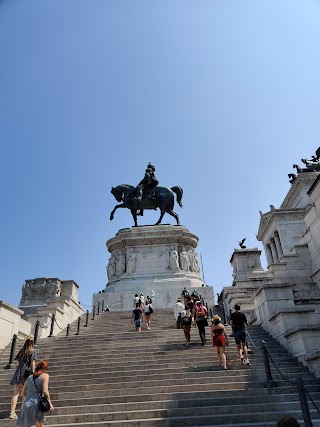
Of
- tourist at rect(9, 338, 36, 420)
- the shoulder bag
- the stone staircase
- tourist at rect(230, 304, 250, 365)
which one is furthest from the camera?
tourist at rect(230, 304, 250, 365)

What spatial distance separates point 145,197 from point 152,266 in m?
6.79

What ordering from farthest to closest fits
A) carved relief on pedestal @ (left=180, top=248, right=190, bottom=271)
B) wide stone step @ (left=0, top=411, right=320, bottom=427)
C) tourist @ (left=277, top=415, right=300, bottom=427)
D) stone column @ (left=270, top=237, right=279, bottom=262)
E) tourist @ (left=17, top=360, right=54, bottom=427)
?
stone column @ (left=270, top=237, right=279, bottom=262), carved relief on pedestal @ (left=180, top=248, right=190, bottom=271), wide stone step @ (left=0, top=411, right=320, bottom=427), tourist @ (left=17, top=360, right=54, bottom=427), tourist @ (left=277, top=415, right=300, bottom=427)

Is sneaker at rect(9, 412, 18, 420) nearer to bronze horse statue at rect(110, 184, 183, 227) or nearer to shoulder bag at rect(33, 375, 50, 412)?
shoulder bag at rect(33, 375, 50, 412)

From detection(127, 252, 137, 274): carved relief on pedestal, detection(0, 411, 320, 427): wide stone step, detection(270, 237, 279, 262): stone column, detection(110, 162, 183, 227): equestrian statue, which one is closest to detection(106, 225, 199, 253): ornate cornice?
detection(127, 252, 137, 274): carved relief on pedestal

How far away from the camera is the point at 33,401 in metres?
5.41

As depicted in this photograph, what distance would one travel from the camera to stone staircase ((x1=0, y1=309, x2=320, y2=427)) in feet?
21.5

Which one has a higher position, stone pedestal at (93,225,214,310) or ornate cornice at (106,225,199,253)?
ornate cornice at (106,225,199,253)

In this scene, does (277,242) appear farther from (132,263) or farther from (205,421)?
(205,421)

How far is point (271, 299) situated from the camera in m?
11.1

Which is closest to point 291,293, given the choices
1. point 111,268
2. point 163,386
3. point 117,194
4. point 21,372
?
point 163,386

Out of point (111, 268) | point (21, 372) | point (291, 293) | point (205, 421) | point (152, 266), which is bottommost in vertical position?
point (205, 421)

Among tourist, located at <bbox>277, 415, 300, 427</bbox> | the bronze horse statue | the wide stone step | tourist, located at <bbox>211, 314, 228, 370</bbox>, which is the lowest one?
the wide stone step

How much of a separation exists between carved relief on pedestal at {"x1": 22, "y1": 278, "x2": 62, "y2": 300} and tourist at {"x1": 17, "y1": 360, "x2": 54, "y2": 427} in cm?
2061

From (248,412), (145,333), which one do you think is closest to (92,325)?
(145,333)
